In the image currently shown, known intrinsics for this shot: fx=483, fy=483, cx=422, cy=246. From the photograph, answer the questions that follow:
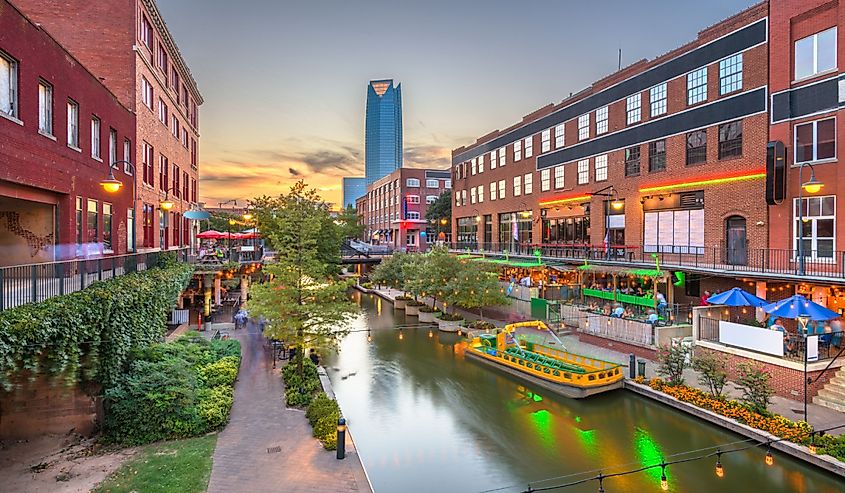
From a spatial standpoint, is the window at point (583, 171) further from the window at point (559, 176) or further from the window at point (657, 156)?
the window at point (657, 156)

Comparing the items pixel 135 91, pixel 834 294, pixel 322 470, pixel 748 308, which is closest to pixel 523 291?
pixel 748 308

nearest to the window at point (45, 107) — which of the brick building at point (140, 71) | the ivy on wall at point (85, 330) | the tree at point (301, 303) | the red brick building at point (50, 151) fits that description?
the red brick building at point (50, 151)

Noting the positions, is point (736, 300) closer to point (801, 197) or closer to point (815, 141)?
point (801, 197)

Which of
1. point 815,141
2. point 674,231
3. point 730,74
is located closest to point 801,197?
point 815,141

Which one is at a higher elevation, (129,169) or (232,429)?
(129,169)

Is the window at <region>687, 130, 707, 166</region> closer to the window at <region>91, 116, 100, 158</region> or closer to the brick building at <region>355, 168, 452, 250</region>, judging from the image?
the window at <region>91, 116, 100, 158</region>

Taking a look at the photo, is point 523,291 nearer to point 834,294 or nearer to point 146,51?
point 834,294

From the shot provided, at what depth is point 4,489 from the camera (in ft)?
36.0

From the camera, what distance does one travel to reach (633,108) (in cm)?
3281

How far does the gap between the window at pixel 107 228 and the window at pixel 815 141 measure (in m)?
31.0

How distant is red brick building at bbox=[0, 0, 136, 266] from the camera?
13508mm

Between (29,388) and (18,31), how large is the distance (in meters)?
9.93

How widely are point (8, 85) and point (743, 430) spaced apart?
23.7m

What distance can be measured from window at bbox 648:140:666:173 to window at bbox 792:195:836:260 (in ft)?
28.9
